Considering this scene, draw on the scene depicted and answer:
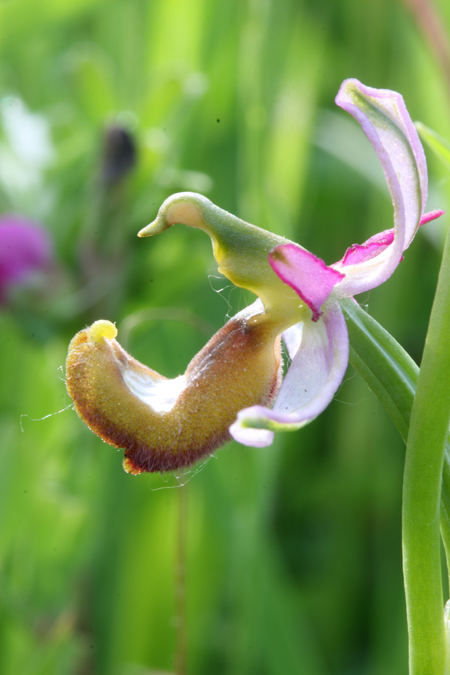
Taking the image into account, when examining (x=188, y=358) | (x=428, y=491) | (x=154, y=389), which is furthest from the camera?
(x=188, y=358)

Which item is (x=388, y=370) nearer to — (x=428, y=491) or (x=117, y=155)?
(x=428, y=491)

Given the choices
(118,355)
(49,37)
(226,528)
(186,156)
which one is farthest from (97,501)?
(49,37)

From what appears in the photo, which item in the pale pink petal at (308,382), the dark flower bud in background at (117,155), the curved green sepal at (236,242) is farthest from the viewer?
the dark flower bud in background at (117,155)

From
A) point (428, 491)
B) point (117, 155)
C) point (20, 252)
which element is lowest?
point (428, 491)

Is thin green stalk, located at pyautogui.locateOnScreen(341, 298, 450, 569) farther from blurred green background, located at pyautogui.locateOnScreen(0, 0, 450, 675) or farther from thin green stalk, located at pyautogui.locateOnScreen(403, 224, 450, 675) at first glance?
blurred green background, located at pyautogui.locateOnScreen(0, 0, 450, 675)

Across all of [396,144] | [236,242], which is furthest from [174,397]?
[396,144]

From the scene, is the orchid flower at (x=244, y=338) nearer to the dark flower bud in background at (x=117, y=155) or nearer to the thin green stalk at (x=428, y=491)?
the thin green stalk at (x=428, y=491)

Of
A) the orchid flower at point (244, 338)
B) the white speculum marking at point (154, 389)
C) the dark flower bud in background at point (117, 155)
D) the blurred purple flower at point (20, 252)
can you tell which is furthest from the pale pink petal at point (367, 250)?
the blurred purple flower at point (20, 252)
